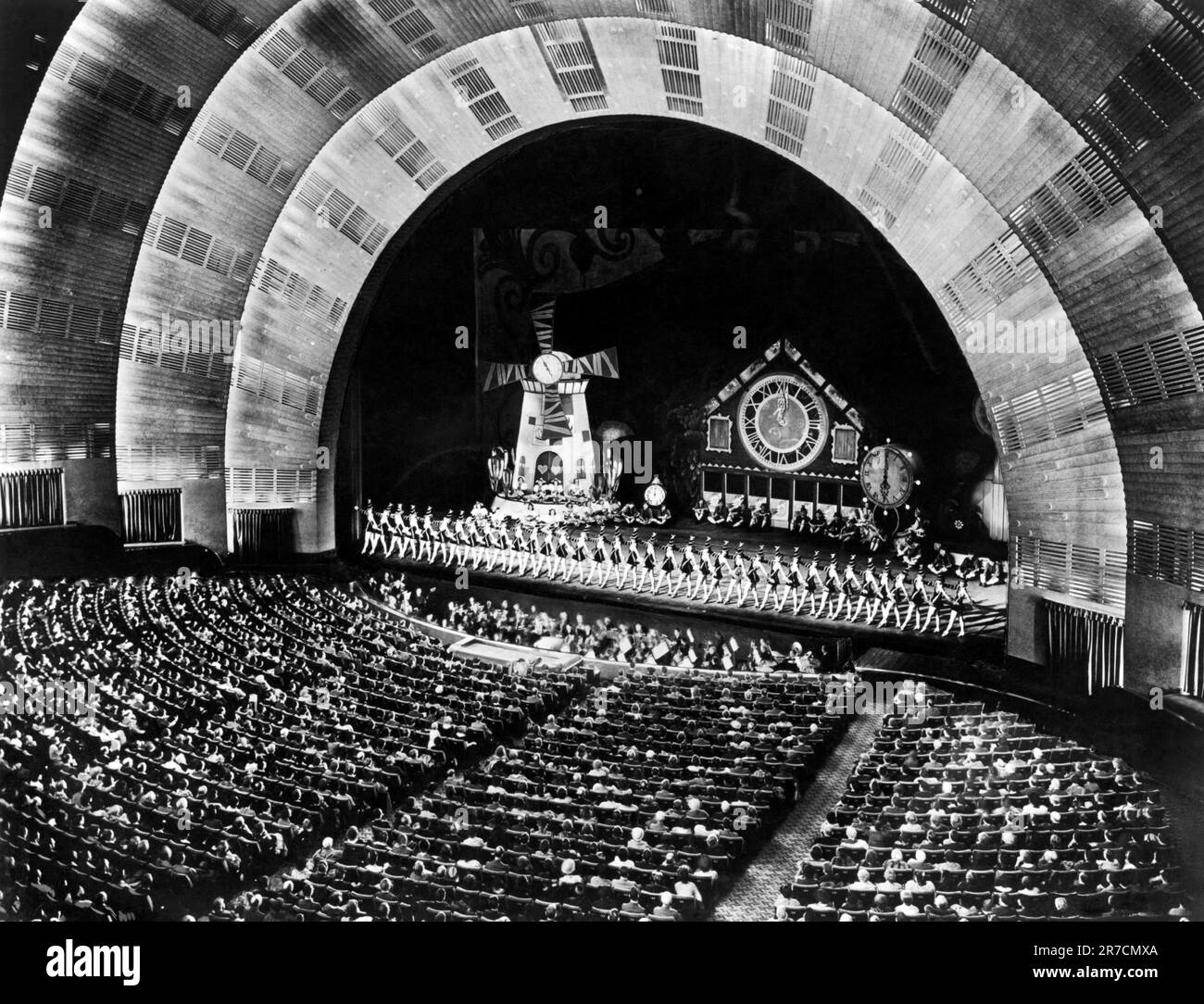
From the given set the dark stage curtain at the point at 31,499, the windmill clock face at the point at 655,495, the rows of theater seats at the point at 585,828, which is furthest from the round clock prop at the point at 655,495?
the dark stage curtain at the point at 31,499

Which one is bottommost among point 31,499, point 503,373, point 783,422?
point 31,499

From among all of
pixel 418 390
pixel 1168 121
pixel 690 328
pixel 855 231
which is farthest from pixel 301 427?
pixel 1168 121

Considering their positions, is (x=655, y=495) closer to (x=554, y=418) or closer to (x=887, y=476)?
(x=554, y=418)

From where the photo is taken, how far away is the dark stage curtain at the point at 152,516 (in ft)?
65.8

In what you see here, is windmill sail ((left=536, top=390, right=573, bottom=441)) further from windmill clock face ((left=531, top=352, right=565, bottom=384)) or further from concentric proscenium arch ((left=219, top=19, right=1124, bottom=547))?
concentric proscenium arch ((left=219, top=19, right=1124, bottom=547))

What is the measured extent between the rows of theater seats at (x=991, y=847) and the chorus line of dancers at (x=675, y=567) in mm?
6165

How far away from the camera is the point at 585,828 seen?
9.78 meters

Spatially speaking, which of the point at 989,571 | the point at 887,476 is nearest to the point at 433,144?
the point at 887,476

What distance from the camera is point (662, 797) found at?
412 inches

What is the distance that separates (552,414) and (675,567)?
5640 millimetres

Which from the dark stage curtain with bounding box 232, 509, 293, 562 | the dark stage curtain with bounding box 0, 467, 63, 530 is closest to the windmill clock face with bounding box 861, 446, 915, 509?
the dark stage curtain with bounding box 232, 509, 293, 562

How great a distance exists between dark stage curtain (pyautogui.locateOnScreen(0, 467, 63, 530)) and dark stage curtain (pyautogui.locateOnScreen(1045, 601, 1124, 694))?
16824 millimetres

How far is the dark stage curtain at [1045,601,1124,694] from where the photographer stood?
13.6 metres

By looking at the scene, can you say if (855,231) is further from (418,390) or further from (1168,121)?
(418,390)
